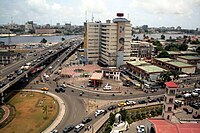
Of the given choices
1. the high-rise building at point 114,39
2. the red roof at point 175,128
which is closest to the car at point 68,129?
the red roof at point 175,128

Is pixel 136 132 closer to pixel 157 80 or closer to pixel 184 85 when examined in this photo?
pixel 157 80

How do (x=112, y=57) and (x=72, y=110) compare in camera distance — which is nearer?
(x=72, y=110)

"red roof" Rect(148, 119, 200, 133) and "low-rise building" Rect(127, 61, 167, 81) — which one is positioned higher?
"low-rise building" Rect(127, 61, 167, 81)

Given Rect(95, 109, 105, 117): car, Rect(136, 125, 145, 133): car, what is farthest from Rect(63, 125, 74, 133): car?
Rect(136, 125, 145, 133): car

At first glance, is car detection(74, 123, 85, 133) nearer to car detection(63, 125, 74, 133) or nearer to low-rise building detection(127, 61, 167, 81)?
car detection(63, 125, 74, 133)

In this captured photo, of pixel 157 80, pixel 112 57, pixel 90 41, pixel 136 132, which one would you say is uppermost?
pixel 90 41

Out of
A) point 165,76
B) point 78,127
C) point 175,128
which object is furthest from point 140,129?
point 165,76

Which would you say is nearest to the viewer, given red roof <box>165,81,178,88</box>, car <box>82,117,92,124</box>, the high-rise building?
red roof <box>165,81,178,88</box>

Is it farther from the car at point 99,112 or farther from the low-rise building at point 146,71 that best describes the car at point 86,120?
the low-rise building at point 146,71

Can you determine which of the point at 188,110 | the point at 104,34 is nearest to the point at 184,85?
the point at 188,110
